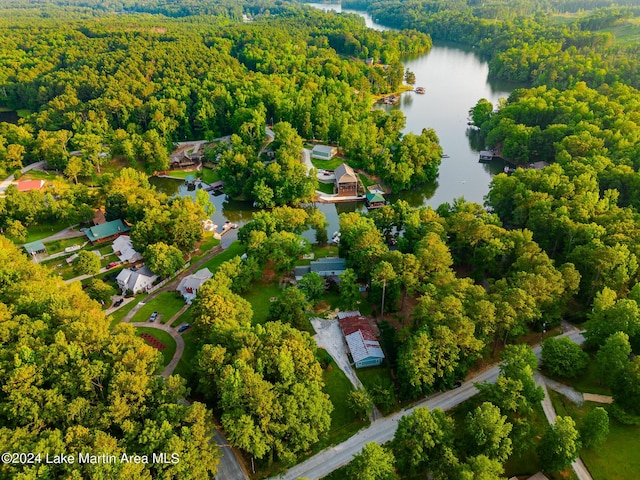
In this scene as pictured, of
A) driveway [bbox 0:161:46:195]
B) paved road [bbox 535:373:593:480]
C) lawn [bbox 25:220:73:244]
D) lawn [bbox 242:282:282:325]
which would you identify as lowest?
lawn [bbox 25:220:73:244]

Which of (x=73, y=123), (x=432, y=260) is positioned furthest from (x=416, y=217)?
(x=73, y=123)

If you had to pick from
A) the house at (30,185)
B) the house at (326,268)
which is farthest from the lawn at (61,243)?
the house at (326,268)

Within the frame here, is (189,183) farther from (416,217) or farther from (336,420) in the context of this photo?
(336,420)

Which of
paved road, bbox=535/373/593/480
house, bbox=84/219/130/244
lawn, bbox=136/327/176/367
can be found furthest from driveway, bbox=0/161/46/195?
paved road, bbox=535/373/593/480

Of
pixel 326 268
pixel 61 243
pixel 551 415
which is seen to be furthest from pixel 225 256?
pixel 551 415

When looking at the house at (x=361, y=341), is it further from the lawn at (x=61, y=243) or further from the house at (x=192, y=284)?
the lawn at (x=61, y=243)

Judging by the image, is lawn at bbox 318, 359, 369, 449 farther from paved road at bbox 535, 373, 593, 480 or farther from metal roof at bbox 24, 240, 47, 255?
metal roof at bbox 24, 240, 47, 255
